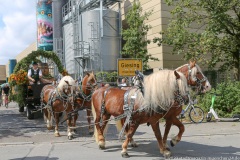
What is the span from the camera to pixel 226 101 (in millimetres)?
13094

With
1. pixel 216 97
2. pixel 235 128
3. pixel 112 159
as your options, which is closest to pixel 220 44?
pixel 216 97

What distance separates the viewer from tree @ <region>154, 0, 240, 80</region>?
47.2 feet

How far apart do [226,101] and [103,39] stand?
13.4 meters

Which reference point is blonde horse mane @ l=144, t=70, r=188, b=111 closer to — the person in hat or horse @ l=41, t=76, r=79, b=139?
horse @ l=41, t=76, r=79, b=139

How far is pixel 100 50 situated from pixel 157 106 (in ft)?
60.2

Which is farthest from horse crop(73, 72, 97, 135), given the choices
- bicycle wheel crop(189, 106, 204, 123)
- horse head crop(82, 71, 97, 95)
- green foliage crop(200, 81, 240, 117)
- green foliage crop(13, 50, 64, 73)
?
green foliage crop(200, 81, 240, 117)

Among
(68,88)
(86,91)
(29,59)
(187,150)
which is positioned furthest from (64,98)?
(29,59)

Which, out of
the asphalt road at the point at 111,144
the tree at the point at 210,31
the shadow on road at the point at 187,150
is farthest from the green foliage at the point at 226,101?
the shadow on road at the point at 187,150

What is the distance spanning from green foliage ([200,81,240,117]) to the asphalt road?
60.8 inches

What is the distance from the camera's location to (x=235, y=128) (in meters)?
10.6

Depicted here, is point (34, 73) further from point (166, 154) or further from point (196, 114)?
point (166, 154)

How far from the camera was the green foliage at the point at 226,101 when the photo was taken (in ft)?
42.4

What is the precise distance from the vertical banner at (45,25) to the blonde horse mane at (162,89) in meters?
34.7

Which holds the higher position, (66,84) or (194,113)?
(66,84)
